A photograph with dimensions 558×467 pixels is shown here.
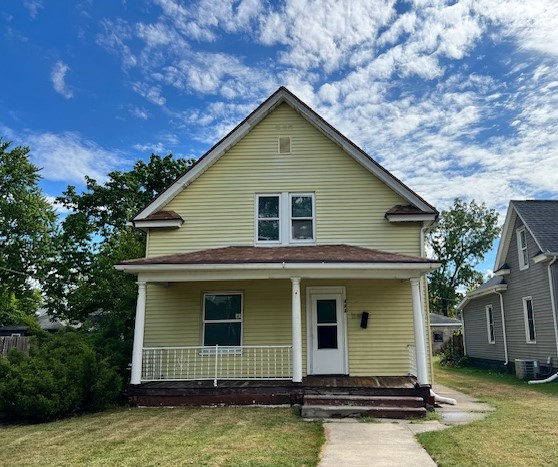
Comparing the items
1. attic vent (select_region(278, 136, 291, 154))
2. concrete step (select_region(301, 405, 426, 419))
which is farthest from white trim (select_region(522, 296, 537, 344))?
attic vent (select_region(278, 136, 291, 154))

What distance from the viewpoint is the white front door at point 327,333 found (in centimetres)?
1098

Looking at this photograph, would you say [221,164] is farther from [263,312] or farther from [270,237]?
[263,312]

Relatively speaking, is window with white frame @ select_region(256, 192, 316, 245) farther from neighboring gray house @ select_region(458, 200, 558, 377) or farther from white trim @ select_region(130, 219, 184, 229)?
neighboring gray house @ select_region(458, 200, 558, 377)

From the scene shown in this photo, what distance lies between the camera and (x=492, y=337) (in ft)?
66.4

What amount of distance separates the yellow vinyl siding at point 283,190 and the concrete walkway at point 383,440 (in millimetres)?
4703

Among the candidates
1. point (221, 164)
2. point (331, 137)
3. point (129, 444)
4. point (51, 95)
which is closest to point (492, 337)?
point (331, 137)

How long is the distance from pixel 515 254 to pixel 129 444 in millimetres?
16439

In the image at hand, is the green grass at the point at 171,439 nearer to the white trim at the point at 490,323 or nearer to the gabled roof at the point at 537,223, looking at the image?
the gabled roof at the point at 537,223

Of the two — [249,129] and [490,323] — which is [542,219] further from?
[249,129]

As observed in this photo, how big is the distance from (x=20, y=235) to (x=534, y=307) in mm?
30904

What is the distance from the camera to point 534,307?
52.7 feet

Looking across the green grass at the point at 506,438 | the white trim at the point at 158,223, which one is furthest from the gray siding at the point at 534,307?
the white trim at the point at 158,223

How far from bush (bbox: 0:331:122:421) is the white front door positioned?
182 inches

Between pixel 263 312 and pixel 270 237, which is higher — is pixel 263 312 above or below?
below
